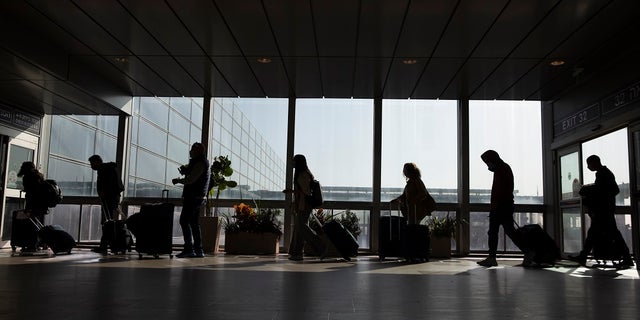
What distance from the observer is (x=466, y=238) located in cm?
1152

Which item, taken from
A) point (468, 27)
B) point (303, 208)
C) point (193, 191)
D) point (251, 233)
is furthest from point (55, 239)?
point (468, 27)

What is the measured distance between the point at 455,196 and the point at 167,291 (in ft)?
29.9

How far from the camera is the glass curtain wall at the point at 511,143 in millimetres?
11914

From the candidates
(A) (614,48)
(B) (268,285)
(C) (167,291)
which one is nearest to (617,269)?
(A) (614,48)

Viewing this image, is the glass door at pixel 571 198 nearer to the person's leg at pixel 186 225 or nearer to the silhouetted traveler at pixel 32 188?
the person's leg at pixel 186 225

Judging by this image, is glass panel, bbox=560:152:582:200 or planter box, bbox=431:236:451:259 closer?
planter box, bbox=431:236:451:259

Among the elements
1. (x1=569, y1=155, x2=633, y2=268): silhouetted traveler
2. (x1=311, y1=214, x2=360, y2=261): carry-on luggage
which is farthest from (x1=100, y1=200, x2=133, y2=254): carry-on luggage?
(x1=569, y1=155, x2=633, y2=268): silhouetted traveler

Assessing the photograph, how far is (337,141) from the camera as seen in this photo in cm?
1250

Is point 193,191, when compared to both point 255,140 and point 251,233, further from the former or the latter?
point 255,140

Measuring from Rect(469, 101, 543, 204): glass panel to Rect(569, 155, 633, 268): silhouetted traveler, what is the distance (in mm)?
4089

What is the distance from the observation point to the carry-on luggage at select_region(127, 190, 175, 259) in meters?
7.91

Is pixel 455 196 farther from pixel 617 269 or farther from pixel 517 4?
pixel 517 4

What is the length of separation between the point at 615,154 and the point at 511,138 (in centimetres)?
254

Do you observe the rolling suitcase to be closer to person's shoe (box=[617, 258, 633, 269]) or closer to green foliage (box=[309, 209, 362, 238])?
green foliage (box=[309, 209, 362, 238])
